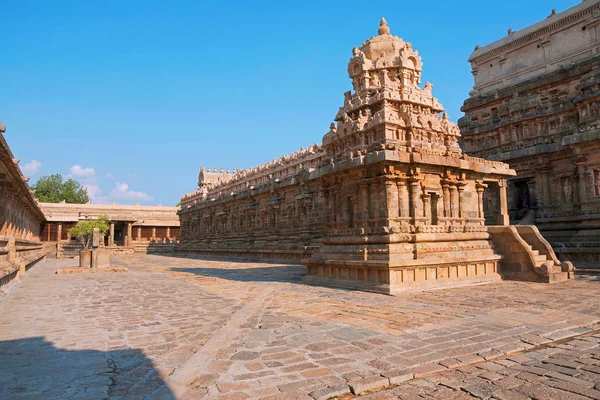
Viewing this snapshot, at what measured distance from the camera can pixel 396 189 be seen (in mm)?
11844

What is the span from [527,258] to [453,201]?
2844mm

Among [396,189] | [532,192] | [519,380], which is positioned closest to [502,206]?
[532,192]

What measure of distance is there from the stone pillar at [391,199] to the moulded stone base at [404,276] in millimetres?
1623

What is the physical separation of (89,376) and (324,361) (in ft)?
8.51

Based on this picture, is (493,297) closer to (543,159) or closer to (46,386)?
(46,386)

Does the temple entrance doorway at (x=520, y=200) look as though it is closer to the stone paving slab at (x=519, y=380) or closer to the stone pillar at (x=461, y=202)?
the stone pillar at (x=461, y=202)

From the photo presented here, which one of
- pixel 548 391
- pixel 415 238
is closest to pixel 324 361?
pixel 548 391

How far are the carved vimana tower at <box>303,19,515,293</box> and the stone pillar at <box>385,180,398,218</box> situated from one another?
29 millimetres

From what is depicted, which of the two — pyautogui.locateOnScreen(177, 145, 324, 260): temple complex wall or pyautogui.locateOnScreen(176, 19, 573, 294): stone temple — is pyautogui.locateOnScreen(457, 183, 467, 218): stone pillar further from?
pyautogui.locateOnScreen(177, 145, 324, 260): temple complex wall

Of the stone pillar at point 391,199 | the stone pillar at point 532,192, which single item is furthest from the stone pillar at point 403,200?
the stone pillar at point 532,192

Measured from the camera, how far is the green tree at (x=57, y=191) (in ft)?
242

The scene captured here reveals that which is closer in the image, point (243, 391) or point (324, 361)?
point (243, 391)

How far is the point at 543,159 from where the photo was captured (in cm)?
2061

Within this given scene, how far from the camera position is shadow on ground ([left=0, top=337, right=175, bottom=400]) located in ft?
13.2
